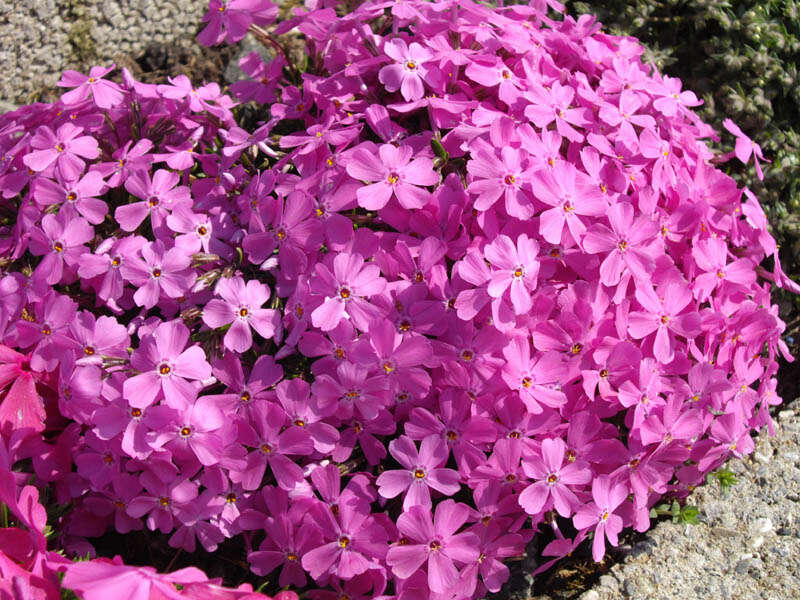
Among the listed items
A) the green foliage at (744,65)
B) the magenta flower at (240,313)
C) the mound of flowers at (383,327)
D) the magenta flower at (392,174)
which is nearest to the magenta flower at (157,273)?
the mound of flowers at (383,327)

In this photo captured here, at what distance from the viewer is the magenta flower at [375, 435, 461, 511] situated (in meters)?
1.92

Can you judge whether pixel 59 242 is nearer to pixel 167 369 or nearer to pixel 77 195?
pixel 77 195

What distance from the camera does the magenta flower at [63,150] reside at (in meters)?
2.24

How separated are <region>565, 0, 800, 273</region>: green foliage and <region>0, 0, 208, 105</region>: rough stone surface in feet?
6.45

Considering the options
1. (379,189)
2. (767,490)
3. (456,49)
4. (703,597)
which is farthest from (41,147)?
(767,490)

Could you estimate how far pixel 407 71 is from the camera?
86.4 inches

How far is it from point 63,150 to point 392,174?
39.2 inches

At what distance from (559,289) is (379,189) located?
21.5 inches

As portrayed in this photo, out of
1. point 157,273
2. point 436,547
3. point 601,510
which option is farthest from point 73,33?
point 601,510

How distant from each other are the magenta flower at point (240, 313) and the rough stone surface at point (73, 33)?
2300mm

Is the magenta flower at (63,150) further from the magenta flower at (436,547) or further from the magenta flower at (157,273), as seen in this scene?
the magenta flower at (436,547)

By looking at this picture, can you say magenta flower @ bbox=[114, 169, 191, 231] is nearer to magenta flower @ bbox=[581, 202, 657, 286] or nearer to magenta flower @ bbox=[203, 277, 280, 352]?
magenta flower @ bbox=[203, 277, 280, 352]

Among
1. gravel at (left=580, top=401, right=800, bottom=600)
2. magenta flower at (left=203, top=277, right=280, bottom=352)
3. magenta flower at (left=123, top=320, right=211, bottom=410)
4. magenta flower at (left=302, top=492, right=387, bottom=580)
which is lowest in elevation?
gravel at (left=580, top=401, right=800, bottom=600)

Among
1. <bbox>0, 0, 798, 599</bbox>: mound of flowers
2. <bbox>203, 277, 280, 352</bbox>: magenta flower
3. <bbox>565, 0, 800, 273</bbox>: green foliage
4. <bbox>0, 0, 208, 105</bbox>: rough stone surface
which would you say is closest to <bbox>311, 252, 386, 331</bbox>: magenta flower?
<bbox>0, 0, 798, 599</bbox>: mound of flowers
